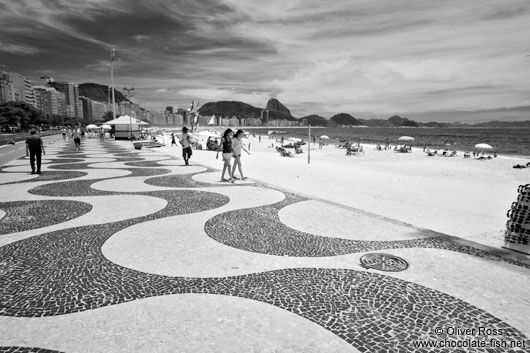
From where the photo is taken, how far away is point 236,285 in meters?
3.86

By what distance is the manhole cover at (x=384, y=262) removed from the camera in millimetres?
4309

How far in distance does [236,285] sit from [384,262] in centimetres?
215

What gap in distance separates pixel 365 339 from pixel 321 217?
13.5ft

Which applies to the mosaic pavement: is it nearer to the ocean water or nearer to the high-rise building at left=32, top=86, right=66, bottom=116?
the ocean water

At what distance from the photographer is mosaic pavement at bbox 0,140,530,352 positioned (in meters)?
2.88

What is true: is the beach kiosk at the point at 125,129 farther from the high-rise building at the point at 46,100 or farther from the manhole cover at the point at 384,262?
the high-rise building at the point at 46,100

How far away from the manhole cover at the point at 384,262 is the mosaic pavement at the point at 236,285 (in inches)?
4.9

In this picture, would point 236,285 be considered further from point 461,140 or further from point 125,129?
point 461,140

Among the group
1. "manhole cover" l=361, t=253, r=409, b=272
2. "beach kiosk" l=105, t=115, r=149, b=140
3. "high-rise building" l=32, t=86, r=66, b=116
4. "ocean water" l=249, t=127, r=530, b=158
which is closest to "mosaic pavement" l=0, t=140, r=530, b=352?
"manhole cover" l=361, t=253, r=409, b=272

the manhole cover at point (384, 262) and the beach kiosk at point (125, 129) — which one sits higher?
the beach kiosk at point (125, 129)

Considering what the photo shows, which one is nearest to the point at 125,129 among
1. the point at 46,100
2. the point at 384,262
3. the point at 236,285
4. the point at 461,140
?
the point at 236,285

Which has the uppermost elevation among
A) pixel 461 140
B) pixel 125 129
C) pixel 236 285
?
pixel 125 129

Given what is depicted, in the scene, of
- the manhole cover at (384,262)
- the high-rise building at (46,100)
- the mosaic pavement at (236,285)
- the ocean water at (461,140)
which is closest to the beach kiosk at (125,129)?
the mosaic pavement at (236,285)

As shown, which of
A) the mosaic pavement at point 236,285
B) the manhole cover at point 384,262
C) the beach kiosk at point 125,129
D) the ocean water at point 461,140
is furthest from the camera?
the ocean water at point 461,140
